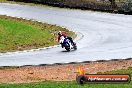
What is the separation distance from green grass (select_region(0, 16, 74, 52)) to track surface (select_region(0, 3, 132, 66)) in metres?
1.95

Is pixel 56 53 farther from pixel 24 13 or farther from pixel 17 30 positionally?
pixel 24 13

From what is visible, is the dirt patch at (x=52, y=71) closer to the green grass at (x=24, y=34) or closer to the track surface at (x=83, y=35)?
the track surface at (x=83, y=35)

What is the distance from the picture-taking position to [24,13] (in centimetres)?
4725

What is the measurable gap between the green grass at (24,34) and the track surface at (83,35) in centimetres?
195

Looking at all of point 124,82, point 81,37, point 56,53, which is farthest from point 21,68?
point 81,37

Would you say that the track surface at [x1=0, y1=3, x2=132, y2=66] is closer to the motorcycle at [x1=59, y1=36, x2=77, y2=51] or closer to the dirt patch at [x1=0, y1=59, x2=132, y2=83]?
the motorcycle at [x1=59, y1=36, x2=77, y2=51]

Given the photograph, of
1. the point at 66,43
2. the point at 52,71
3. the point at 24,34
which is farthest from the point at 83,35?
the point at 52,71

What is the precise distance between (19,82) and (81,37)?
15411mm

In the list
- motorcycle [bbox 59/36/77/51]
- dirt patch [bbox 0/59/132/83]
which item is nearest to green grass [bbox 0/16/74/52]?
motorcycle [bbox 59/36/77/51]

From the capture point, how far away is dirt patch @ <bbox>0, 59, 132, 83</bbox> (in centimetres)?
2232

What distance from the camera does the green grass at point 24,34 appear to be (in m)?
32.4

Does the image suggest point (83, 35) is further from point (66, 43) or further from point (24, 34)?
point (66, 43)

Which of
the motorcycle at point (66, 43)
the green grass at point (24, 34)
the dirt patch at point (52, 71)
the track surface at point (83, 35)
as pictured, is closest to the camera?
the dirt patch at point (52, 71)

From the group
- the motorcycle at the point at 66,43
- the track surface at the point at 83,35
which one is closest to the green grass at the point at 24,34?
the track surface at the point at 83,35
